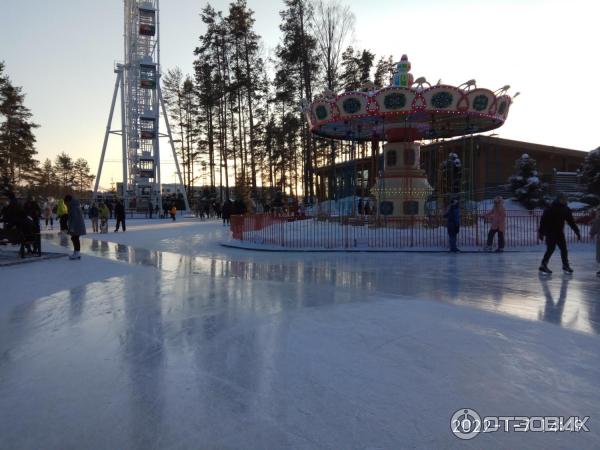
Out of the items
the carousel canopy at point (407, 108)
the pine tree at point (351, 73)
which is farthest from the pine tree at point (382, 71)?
the carousel canopy at point (407, 108)

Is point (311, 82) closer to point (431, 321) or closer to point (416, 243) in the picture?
point (416, 243)

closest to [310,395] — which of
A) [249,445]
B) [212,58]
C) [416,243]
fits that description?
[249,445]

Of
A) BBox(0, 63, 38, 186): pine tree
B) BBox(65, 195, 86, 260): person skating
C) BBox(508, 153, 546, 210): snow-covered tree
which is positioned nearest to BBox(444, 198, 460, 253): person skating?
BBox(65, 195, 86, 260): person skating

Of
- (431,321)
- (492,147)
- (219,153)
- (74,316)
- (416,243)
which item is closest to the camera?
(431,321)

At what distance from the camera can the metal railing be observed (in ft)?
46.0

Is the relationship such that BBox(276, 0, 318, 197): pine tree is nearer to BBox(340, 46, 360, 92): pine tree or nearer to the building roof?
BBox(340, 46, 360, 92): pine tree

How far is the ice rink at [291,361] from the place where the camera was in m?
2.73

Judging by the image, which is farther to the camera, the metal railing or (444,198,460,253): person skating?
the metal railing

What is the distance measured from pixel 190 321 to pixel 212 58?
35.6 metres

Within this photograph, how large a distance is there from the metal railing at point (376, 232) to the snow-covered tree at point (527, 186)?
11097 millimetres

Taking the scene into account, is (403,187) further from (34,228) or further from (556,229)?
(34,228)

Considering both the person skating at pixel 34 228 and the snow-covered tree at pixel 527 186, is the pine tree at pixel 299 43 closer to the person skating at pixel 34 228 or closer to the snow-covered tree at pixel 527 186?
the snow-covered tree at pixel 527 186

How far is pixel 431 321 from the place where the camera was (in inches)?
205

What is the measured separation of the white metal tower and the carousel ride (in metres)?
27.8
